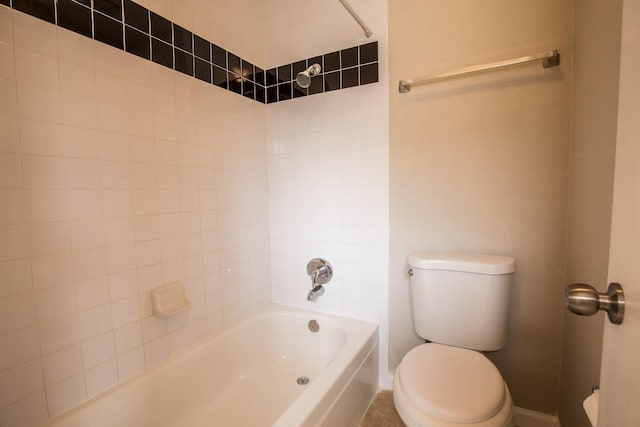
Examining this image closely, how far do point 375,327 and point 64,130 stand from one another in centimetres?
166

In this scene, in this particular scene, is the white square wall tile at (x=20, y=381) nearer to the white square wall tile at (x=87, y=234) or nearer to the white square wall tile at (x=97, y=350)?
the white square wall tile at (x=97, y=350)

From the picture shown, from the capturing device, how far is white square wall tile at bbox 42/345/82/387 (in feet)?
3.14

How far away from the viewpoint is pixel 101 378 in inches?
43.1

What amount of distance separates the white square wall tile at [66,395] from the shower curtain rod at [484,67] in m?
1.85

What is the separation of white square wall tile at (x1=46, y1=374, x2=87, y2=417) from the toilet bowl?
117cm

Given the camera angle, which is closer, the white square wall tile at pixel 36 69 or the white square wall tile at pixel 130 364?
the white square wall tile at pixel 36 69

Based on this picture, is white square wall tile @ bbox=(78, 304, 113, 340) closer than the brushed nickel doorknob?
No

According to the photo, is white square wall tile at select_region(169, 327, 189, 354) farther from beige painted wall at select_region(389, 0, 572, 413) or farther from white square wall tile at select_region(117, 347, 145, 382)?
beige painted wall at select_region(389, 0, 572, 413)

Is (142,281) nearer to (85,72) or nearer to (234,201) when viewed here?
(234,201)

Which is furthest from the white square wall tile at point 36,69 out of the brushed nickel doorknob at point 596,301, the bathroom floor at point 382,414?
the bathroom floor at point 382,414

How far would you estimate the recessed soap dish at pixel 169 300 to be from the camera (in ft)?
4.10

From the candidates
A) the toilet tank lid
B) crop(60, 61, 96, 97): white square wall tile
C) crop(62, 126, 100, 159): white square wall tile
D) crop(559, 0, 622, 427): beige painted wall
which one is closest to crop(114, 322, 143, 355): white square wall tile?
crop(62, 126, 100, 159): white square wall tile

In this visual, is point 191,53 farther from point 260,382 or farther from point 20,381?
point 260,382

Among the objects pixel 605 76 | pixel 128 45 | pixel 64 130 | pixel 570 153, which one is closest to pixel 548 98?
pixel 570 153
